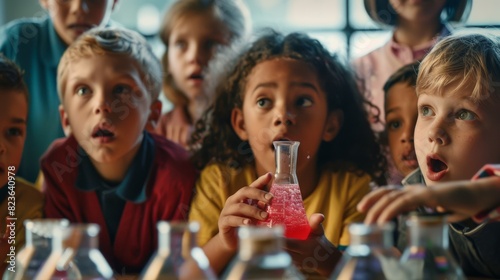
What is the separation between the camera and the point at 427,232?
0.83 metres

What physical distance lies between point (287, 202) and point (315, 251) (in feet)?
0.39

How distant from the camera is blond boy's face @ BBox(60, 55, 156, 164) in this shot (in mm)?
1613

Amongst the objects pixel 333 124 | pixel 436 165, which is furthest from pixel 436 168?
pixel 333 124

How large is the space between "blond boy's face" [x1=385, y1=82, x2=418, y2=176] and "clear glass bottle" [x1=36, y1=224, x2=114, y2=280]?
34.9 inches

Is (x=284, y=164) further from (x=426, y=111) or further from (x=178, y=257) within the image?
(x=178, y=257)


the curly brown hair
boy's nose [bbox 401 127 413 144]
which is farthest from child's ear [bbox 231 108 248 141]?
boy's nose [bbox 401 127 413 144]

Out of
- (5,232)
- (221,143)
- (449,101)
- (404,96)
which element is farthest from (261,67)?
(5,232)

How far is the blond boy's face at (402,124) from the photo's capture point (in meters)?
1.60

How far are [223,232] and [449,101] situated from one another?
0.47 m

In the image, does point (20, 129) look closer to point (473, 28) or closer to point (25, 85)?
point (25, 85)

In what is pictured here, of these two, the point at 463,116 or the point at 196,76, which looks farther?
the point at 196,76

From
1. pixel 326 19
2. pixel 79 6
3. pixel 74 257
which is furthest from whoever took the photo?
pixel 326 19

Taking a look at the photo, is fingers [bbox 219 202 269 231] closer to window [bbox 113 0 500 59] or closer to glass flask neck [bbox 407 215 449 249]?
glass flask neck [bbox 407 215 449 249]

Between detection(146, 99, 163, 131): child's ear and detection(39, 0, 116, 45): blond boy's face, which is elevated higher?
detection(39, 0, 116, 45): blond boy's face
